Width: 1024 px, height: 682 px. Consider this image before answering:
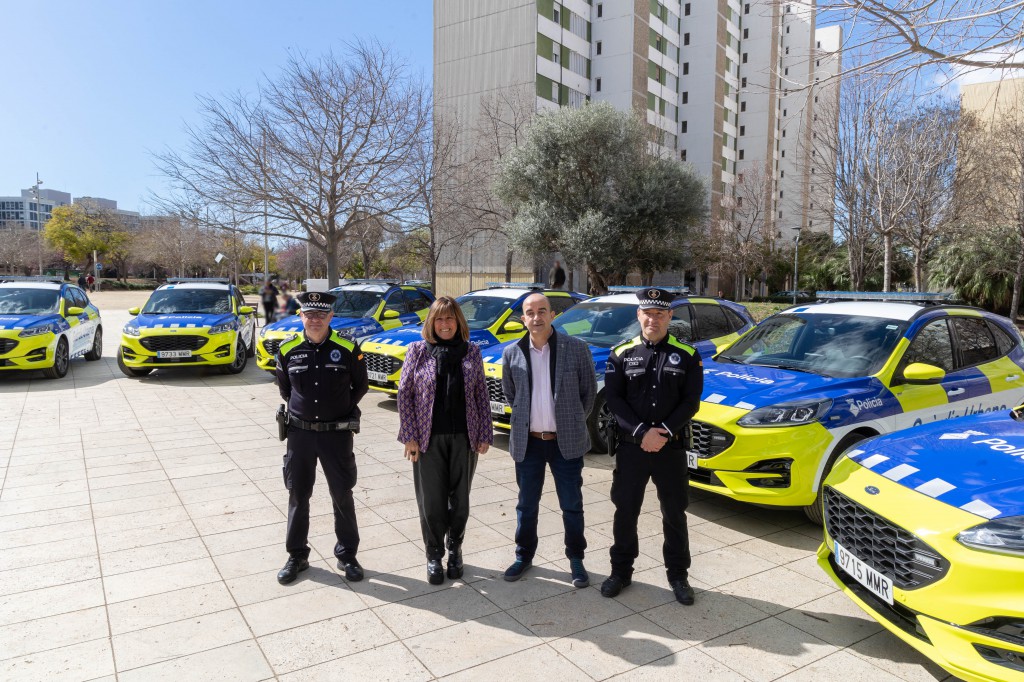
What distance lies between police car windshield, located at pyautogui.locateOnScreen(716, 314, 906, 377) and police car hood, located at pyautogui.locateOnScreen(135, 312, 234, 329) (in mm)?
8696

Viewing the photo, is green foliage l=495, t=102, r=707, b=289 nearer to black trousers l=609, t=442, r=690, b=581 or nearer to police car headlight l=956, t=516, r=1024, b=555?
black trousers l=609, t=442, r=690, b=581

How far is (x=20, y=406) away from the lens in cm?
898

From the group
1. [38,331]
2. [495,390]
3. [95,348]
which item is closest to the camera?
[495,390]

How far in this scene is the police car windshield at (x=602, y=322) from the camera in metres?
7.38

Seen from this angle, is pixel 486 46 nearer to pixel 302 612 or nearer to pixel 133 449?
pixel 133 449

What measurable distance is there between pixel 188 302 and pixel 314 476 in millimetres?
9573

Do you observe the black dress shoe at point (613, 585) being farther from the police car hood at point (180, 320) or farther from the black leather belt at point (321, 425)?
the police car hood at point (180, 320)

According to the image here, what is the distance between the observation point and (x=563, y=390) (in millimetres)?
3801

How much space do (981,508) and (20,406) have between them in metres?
10.6

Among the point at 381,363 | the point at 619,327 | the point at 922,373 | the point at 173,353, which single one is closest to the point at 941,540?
the point at 922,373

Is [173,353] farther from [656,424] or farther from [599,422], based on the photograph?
[656,424]

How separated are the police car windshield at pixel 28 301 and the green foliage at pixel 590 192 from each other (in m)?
15.6

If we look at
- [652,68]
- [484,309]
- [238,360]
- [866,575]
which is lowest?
[866,575]

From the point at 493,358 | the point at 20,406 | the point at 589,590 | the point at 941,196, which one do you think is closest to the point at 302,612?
the point at 589,590
